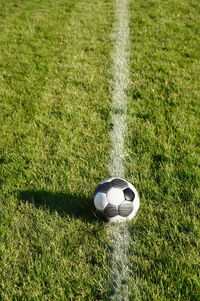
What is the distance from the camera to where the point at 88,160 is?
323 cm

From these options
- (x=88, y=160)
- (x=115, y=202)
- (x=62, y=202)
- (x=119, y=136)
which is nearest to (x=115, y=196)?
(x=115, y=202)

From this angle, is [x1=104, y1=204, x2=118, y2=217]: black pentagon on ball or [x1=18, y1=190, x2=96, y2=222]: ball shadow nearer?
[x1=104, y1=204, x2=118, y2=217]: black pentagon on ball

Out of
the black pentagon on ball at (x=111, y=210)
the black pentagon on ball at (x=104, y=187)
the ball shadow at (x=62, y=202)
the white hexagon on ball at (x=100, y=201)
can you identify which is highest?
the black pentagon on ball at (x=104, y=187)

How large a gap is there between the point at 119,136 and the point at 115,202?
1.26m

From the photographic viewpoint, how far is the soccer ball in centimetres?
244

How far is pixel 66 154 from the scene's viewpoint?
3.31 m

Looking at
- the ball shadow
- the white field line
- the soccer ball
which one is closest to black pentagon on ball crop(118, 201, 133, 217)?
the soccer ball

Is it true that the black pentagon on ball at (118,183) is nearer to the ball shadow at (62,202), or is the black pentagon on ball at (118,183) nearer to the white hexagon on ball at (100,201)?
the white hexagon on ball at (100,201)

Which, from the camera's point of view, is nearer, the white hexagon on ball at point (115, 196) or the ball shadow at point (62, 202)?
the white hexagon on ball at point (115, 196)

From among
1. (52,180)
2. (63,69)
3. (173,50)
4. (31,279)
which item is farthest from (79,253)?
(173,50)

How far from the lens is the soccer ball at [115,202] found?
8.02 feet

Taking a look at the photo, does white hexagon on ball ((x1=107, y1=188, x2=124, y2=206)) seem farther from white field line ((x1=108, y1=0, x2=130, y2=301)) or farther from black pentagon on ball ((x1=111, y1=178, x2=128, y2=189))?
white field line ((x1=108, y1=0, x2=130, y2=301))

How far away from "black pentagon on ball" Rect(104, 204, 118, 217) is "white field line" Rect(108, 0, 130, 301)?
137 mm

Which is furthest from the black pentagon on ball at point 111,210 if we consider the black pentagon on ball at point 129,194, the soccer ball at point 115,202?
the black pentagon on ball at point 129,194
